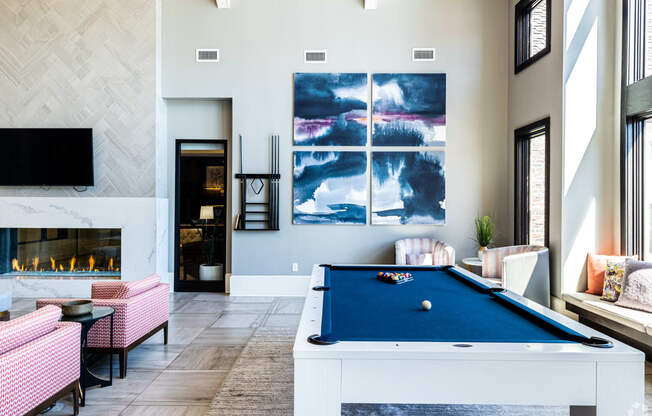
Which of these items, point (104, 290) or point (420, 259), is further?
point (420, 259)

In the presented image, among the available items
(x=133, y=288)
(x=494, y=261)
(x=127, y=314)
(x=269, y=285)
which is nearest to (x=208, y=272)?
(x=269, y=285)

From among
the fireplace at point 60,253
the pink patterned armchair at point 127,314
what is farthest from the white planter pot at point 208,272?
the pink patterned armchair at point 127,314

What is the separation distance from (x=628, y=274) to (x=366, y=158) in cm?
348

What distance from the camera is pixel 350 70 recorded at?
610cm

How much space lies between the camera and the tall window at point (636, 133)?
409 cm

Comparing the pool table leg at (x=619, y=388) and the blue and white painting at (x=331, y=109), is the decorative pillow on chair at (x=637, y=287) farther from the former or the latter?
the blue and white painting at (x=331, y=109)

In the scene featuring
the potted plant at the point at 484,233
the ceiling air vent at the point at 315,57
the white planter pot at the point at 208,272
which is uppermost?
the ceiling air vent at the point at 315,57

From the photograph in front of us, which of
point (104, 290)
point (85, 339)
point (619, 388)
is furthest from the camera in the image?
point (104, 290)

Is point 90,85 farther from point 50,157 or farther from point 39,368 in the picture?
point 39,368

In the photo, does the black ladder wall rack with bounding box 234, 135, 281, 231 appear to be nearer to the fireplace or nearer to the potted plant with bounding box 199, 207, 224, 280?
the potted plant with bounding box 199, 207, 224, 280

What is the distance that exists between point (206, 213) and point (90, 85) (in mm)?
2557

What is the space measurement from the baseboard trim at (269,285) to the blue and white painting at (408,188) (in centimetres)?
147

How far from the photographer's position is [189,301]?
5.84m

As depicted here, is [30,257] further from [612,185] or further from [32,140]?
[612,185]
